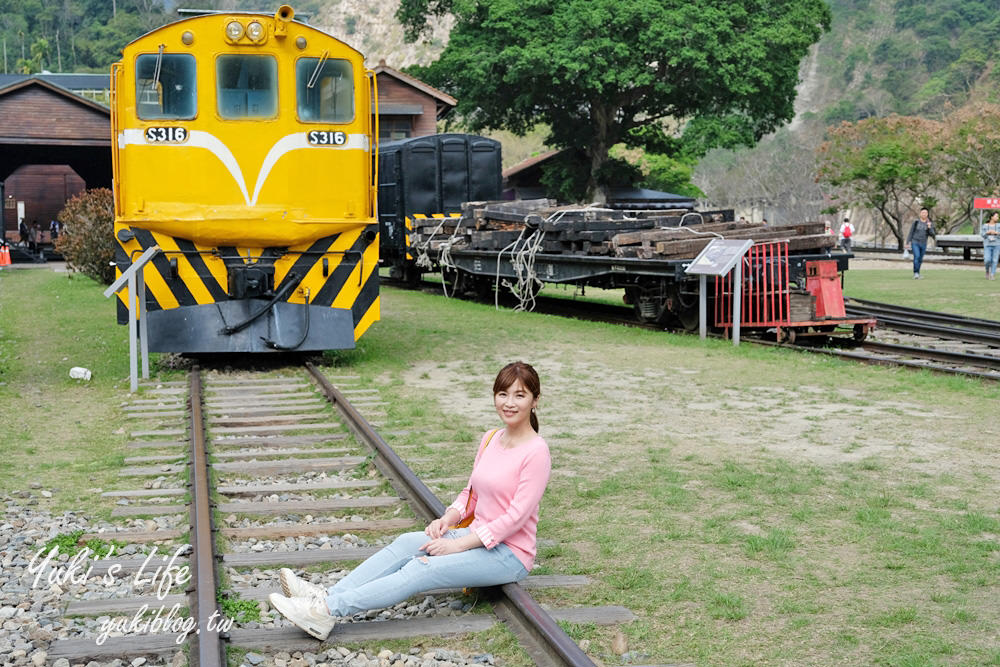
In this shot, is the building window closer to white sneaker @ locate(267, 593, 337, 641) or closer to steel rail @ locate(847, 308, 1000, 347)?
steel rail @ locate(847, 308, 1000, 347)

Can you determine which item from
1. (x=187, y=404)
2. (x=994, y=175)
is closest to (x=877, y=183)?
(x=994, y=175)

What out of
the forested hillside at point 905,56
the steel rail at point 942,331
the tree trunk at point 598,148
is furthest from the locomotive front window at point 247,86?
the forested hillside at point 905,56

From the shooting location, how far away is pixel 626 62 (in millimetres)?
40250

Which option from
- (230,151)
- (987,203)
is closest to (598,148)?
(987,203)

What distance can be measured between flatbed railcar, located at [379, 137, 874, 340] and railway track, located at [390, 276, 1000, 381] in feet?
1.02

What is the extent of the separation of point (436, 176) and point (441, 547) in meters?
20.2

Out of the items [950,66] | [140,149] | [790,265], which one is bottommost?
[790,265]

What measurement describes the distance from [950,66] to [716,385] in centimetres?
7500

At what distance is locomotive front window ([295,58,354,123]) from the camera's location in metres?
11.9

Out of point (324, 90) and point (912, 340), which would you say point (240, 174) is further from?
point (912, 340)

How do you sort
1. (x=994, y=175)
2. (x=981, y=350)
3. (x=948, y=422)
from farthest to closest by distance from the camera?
(x=994, y=175)
(x=981, y=350)
(x=948, y=422)

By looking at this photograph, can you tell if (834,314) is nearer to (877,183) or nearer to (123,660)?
(123,660)

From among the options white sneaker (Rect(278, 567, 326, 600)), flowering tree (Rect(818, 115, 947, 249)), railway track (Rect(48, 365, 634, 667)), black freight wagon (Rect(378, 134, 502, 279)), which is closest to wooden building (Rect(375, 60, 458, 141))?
flowering tree (Rect(818, 115, 947, 249))

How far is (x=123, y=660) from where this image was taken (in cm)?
447
